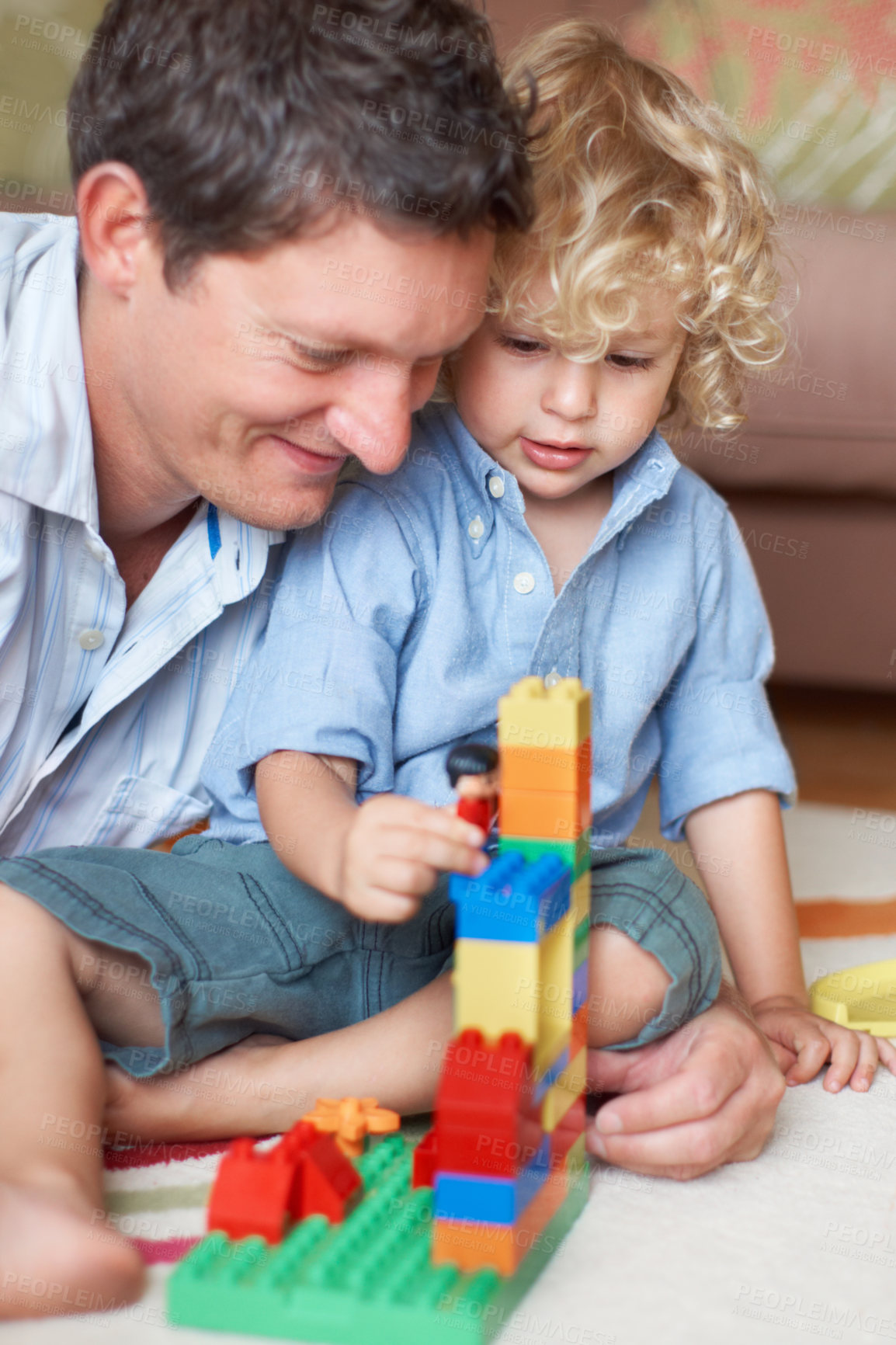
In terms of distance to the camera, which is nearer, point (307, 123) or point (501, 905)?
point (501, 905)

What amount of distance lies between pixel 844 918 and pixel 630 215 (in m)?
0.66

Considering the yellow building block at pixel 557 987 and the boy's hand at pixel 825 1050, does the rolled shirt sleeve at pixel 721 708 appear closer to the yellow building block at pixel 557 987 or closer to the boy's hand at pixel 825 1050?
the boy's hand at pixel 825 1050

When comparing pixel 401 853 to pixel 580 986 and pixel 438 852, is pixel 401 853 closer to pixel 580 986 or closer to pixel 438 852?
pixel 438 852

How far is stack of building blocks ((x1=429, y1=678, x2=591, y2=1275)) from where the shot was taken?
22.2 inches

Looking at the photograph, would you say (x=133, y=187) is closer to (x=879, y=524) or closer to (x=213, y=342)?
(x=213, y=342)

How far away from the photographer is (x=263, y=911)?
82 cm

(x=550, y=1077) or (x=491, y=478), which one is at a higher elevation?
(x=491, y=478)

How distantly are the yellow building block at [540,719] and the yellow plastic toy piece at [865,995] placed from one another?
46 centimetres

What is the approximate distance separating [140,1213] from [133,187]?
1.91 feet

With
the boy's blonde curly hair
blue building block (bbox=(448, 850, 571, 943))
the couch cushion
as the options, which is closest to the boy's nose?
the boy's blonde curly hair

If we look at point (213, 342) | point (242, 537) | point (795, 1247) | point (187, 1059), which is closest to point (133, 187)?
point (213, 342)

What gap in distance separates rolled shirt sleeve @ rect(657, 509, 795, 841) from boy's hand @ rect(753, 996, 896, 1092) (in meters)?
0.17

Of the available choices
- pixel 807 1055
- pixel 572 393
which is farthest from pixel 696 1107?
pixel 572 393

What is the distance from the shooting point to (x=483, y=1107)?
1.83 feet
